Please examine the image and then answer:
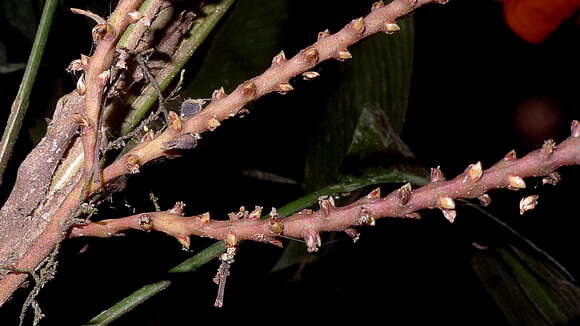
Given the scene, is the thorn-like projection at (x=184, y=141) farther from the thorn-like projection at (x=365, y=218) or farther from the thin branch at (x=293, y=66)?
the thorn-like projection at (x=365, y=218)

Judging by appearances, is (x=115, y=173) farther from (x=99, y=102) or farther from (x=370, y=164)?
(x=370, y=164)

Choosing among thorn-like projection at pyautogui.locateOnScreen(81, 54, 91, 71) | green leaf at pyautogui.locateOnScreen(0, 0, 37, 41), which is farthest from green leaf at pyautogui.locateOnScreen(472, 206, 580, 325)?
green leaf at pyautogui.locateOnScreen(0, 0, 37, 41)

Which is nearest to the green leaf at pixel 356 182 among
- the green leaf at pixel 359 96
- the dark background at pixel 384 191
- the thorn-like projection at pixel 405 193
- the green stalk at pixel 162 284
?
the green stalk at pixel 162 284

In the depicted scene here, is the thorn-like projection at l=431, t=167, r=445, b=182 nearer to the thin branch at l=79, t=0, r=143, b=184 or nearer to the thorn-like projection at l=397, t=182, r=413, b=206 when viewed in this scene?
the thorn-like projection at l=397, t=182, r=413, b=206

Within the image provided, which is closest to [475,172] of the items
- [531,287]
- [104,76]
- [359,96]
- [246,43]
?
[104,76]

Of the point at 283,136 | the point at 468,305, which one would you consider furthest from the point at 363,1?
the point at 468,305

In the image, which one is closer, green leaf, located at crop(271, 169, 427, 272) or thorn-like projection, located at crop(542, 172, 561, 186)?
thorn-like projection, located at crop(542, 172, 561, 186)
